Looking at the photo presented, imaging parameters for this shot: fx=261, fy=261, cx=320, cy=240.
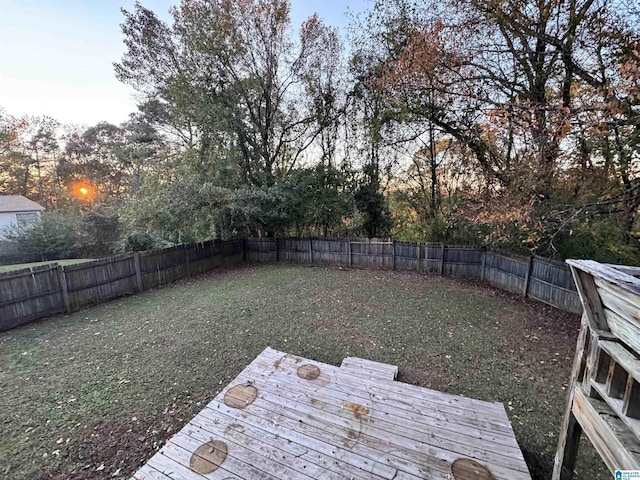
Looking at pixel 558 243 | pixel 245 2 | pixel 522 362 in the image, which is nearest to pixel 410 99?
pixel 558 243

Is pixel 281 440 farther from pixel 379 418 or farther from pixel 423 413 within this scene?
pixel 423 413

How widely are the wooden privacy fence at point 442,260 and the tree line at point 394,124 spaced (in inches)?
24.4

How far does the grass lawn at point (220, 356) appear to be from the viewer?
8.18 feet

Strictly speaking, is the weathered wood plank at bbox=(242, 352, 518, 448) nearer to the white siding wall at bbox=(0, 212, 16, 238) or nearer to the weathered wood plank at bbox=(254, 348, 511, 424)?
the weathered wood plank at bbox=(254, 348, 511, 424)

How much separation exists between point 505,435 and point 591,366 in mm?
994

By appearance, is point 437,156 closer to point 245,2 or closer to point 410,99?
point 410,99

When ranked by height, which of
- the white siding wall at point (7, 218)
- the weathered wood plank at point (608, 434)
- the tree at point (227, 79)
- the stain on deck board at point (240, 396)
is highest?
the tree at point (227, 79)

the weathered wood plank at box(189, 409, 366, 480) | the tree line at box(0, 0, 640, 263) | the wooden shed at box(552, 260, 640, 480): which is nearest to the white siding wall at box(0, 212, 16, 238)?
the tree line at box(0, 0, 640, 263)

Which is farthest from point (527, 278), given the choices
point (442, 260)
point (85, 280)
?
point (85, 280)

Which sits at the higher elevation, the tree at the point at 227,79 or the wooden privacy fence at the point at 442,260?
the tree at the point at 227,79

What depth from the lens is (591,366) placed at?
1500 millimetres

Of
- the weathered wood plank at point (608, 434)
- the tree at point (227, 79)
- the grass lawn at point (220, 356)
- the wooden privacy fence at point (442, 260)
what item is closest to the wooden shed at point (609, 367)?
the weathered wood plank at point (608, 434)

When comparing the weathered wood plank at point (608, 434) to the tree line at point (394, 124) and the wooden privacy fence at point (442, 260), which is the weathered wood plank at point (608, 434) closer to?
the tree line at point (394, 124)

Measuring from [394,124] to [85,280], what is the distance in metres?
9.95
